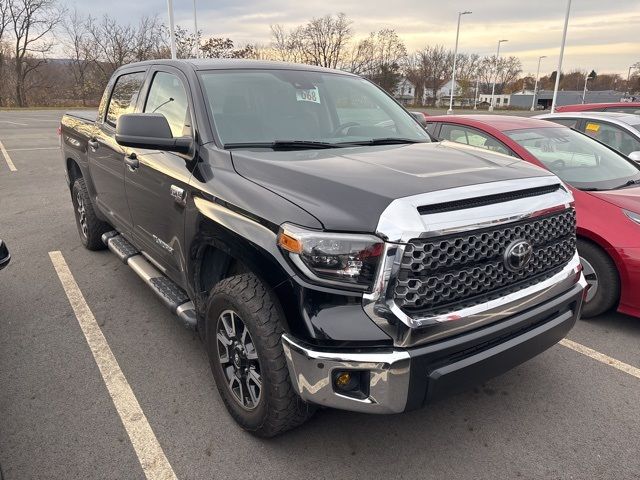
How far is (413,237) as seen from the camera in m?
1.94

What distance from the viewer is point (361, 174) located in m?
2.31

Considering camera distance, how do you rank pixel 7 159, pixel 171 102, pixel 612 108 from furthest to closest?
pixel 7 159, pixel 612 108, pixel 171 102

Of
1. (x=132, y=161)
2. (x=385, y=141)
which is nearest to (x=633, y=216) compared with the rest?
(x=385, y=141)

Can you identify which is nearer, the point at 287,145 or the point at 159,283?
the point at 287,145

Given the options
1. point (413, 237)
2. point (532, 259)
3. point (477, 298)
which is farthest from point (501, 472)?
point (413, 237)

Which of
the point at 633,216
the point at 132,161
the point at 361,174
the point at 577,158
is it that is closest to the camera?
the point at 361,174

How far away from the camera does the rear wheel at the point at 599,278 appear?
3.73m

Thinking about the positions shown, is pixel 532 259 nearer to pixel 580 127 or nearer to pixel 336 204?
pixel 336 204

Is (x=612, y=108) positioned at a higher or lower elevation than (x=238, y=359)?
higher

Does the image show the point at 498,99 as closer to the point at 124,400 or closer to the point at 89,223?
the point at 89,223

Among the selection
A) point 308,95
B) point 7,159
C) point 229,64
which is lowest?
point 7,159

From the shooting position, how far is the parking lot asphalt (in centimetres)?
238

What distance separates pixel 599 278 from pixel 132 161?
3.65 m

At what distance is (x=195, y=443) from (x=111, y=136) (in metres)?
2.75
